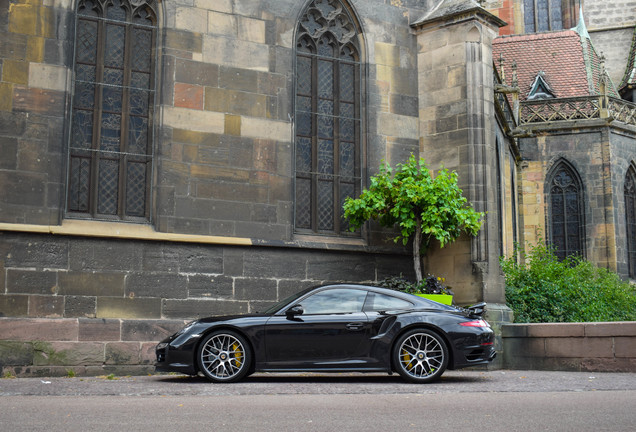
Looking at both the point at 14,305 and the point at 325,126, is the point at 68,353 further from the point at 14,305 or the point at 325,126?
the point at 325,126

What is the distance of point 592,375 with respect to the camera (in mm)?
12258

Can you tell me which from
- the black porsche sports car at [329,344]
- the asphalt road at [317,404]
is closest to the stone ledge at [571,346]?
the asphalt road at [317,404]

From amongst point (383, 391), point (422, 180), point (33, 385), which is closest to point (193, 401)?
point (383, 391)

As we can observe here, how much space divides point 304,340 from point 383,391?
4.62 feet

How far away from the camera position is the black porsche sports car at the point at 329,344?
10195 millimetres

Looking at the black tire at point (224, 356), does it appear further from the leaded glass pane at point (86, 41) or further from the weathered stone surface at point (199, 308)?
the leaded glass pane at point (86, 41)

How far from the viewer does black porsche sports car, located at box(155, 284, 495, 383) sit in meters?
Result: 10.2

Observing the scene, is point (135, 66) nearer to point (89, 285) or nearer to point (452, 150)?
point (89, 285)

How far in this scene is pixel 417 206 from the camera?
14.7 metres

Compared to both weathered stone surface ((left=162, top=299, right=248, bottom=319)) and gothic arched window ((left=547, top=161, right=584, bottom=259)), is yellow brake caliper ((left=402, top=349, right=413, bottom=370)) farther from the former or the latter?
gothic arched window ((left=547, top=161, right=584, bottom=259))

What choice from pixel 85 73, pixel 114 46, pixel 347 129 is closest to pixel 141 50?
pixel 114 46

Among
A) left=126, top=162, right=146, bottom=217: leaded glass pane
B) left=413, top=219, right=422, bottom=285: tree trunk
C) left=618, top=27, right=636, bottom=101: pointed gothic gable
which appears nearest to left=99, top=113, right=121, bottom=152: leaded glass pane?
left=126, top=162, right=146, bottom=217: leaded glass pane

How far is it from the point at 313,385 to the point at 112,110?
6.31 metres

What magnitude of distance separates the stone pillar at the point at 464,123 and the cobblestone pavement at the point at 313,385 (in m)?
3.36
